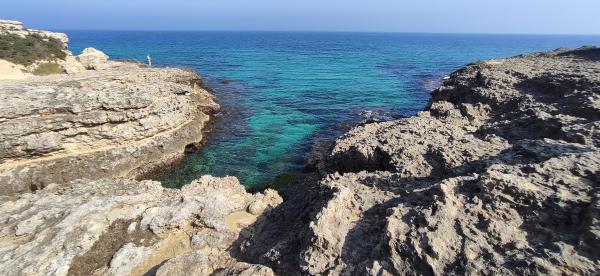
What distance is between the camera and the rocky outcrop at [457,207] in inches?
221

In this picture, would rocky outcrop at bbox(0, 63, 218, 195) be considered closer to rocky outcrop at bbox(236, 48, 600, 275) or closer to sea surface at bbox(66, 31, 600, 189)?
sea surface at bbox(66, 31, 600, 189)

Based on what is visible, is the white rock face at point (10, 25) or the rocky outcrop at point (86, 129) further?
the white rock face at point (10, 25)

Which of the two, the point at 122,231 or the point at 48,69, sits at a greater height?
the point at 48,69

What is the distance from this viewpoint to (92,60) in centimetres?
4638

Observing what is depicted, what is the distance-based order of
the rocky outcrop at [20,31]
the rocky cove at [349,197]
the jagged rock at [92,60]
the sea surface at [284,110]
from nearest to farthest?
the rocky cove at [349,197]
the sea surface at [284,110]
the rocky outcrop at [20,31]
the jagged rock at [92,60]

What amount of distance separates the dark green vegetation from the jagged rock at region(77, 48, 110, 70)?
11.2ft

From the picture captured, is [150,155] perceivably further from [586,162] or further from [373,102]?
[373,102]

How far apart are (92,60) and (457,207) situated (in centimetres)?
5146

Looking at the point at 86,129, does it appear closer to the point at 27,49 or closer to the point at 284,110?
the point at 284,110

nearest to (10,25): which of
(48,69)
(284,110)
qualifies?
(48,69)

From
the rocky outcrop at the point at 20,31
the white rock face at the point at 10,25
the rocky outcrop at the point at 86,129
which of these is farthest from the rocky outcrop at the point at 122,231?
the white rock face at the point at 10,25

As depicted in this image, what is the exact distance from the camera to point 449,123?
14.0 m

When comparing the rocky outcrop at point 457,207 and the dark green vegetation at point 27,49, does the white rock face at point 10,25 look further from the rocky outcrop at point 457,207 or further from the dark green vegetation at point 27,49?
the rocky outcrop at point 457,207

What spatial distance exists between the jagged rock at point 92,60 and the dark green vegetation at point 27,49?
135 inches
